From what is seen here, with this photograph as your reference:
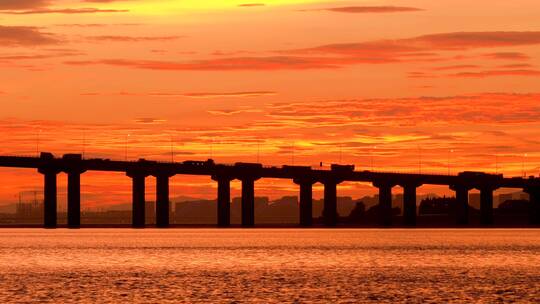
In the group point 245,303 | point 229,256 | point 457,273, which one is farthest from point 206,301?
point 229,256

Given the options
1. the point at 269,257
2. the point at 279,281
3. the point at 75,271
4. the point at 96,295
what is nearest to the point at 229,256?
the point at 269,257

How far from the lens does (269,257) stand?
156m

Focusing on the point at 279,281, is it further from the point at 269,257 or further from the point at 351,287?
the point at 269,257

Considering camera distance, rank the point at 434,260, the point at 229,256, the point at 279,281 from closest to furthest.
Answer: the point at 279,281
the point at 434,260
the point at 229,256

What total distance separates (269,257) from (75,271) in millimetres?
41281

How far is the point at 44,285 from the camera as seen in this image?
98.2 metres

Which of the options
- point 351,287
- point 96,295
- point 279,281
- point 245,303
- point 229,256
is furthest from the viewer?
point 229,256

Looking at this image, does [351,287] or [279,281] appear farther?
[279,281]

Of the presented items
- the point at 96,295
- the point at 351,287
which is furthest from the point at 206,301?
the point at 351,287

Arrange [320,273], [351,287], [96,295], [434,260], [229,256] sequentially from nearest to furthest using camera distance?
[96,295] → [351,287] → [320,273] → [434,260] → [229,256]

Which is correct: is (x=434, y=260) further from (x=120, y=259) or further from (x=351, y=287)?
(x=351, y=287)

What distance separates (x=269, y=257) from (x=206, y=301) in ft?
242

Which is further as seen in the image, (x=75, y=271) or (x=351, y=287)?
(x=75, y=271)

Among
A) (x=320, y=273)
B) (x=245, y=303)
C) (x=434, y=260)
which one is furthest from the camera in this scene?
(x=434, y=260)
